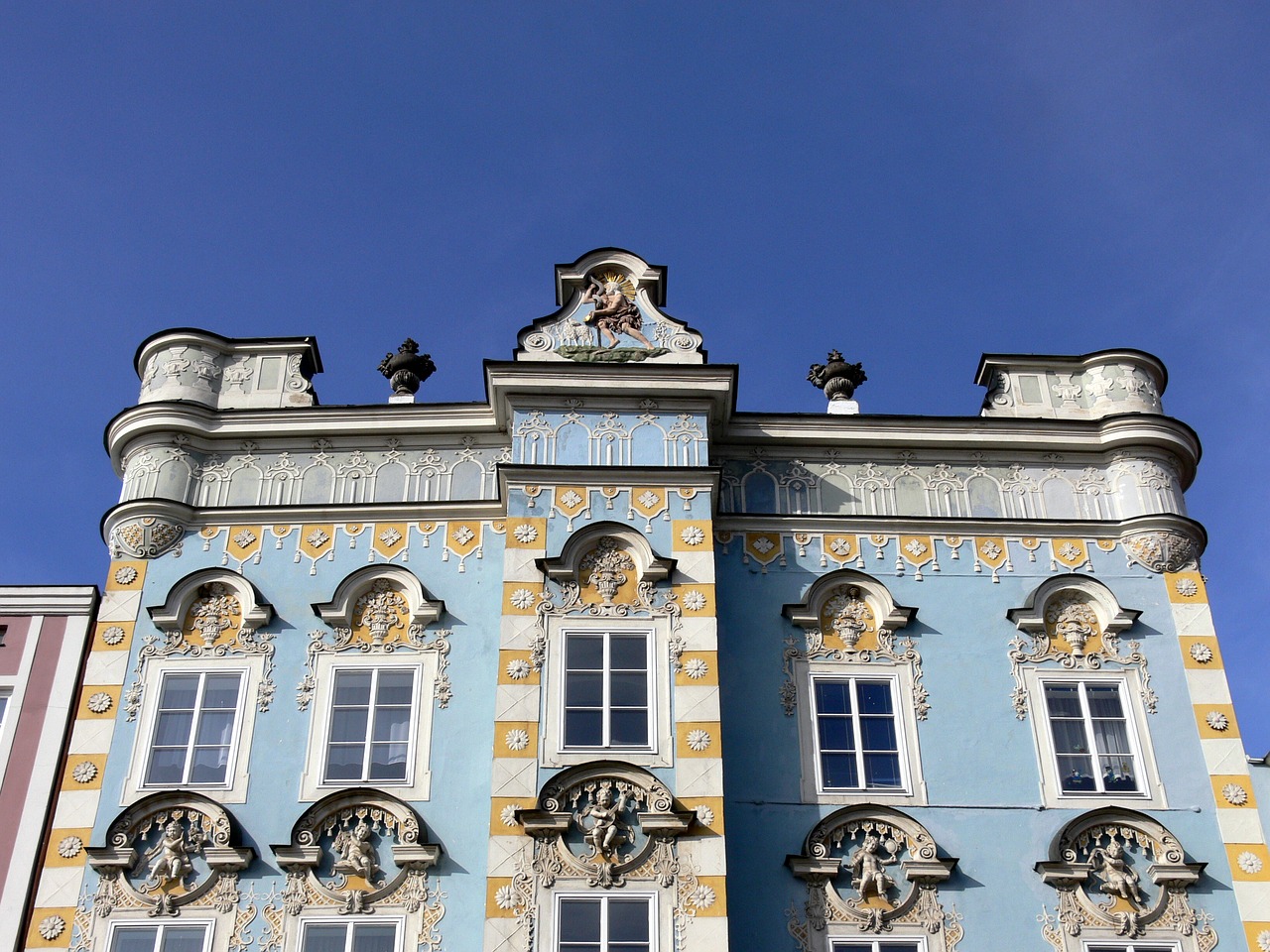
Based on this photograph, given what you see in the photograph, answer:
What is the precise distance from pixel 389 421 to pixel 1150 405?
10385 millimetres

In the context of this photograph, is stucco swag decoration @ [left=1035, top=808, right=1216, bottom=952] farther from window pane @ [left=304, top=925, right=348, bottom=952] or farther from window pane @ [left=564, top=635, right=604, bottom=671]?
window pane @ [left=304, top=925, right=348, bottom=952]

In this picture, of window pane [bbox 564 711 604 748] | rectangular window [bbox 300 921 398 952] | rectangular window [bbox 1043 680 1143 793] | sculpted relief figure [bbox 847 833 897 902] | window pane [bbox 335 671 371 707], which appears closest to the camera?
rectangular window [bbox 300 921 398 952]

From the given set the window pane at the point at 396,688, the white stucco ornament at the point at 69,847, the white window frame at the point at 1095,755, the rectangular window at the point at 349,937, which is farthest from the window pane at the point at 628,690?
the white stucco ornament at the point at 69,847

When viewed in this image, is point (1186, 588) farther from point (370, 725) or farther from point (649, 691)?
point (370, 725)

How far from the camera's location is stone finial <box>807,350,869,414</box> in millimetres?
21922

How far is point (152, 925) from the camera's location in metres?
17.2

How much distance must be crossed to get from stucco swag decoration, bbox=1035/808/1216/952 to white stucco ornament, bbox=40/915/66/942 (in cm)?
1079

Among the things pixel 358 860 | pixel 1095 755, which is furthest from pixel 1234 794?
pixel 358 860

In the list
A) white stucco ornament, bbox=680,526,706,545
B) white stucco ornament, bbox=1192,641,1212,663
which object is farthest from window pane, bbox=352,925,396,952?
white stucco ornament, bbox=1192,641,1212,663

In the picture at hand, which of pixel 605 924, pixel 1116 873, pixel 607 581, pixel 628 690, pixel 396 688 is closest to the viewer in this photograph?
pixel 605 924

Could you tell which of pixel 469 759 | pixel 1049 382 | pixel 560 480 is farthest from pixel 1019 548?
pixel 469 759

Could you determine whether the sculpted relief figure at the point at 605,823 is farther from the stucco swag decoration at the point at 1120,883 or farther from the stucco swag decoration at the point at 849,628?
the stucco swag decoration at the point at 1120,883

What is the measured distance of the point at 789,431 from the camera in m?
21.0

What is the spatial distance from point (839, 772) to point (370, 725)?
5554mm
